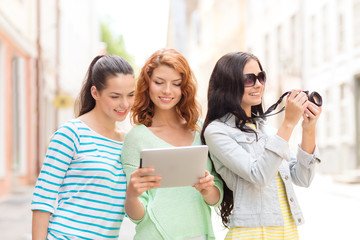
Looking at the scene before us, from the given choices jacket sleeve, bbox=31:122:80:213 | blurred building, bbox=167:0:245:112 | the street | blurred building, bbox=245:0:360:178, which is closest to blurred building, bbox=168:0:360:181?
blurred building, bbox=245:0:360:178

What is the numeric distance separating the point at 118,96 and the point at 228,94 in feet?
1.85

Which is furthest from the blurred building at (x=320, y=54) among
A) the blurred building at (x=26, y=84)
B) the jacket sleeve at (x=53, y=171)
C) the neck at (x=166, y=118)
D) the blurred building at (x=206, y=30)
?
the jacket sleeve at (x=53, y=171)

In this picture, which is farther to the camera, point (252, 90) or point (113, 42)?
point (113, 42)

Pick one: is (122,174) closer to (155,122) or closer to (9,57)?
(155,122)

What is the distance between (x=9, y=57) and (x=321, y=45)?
37.6 ft

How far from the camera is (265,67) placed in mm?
5562

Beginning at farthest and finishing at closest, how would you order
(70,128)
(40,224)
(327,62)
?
(327,62)
(70,128)
(40,224)

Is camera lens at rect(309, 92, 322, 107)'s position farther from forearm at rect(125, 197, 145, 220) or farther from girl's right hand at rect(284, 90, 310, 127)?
forearm at rect(125, 197, 145, 220)

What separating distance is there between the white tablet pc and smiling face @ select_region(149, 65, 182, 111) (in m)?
0.46

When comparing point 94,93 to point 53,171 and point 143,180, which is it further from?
point 143,180

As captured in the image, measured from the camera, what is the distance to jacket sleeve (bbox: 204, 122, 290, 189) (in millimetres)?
2615

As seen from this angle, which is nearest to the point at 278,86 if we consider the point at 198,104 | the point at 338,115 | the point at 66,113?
the point at 338,115

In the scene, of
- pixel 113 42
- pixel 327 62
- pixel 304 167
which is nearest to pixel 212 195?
pixel 304 167

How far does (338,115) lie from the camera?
18625 millimetres
